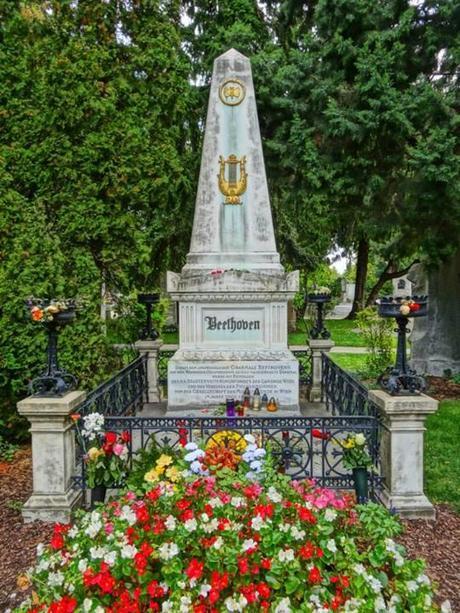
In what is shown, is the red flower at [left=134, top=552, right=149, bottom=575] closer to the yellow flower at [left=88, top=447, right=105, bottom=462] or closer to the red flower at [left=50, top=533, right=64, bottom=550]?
the red flower at [left=50, top=533, right=64, bottom=550]

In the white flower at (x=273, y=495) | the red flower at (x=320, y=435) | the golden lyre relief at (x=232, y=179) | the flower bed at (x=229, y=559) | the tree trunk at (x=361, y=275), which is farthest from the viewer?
the tree trunk at (x=361, y=275)

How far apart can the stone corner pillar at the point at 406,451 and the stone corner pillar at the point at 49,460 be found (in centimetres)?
303

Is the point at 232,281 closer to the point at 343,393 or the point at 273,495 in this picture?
the point at 343,393

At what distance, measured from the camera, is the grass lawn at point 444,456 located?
541 cm

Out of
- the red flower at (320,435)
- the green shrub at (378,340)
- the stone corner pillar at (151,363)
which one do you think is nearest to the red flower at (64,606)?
the red flower at (320,435)

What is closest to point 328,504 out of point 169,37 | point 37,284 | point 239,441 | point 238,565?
point 238,565

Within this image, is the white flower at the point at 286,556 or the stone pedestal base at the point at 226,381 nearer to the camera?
the white flower at the point at 286,556

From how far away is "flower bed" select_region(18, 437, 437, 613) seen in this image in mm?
2561

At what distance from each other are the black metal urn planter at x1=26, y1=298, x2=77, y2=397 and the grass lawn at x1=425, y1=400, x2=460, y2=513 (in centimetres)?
398

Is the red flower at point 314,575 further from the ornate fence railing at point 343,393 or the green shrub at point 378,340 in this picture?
the green shrub at point 378,340

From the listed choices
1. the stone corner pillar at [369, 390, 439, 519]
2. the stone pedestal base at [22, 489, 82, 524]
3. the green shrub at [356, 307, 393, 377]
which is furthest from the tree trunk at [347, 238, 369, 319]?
the stone pedestal base at [22, 489, 82, 524]

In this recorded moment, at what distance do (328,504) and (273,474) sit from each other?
1.53ft

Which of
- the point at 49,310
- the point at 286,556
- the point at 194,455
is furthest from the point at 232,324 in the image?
the point at 286,556

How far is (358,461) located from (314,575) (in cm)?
225
